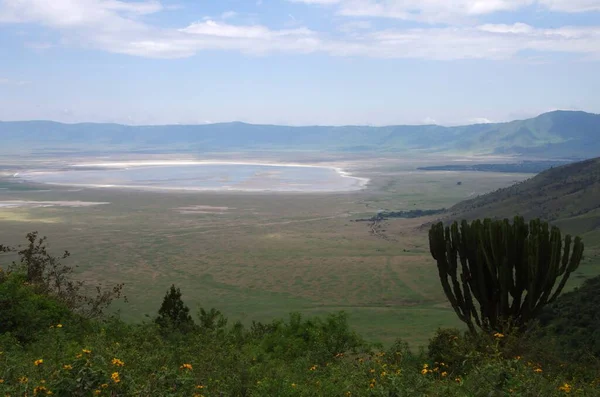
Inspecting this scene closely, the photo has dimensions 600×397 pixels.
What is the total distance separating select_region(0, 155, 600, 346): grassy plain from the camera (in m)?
31.5

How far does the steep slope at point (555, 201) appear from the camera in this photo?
50.1 m

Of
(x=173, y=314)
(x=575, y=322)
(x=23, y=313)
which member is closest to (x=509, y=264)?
(x=575, y=322)

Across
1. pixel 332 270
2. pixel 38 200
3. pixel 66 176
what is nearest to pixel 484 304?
pixel 332 270

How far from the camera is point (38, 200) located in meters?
75.9

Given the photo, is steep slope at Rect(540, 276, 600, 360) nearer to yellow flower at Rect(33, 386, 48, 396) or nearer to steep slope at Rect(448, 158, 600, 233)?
yellow flower at Rect(33, 386, 48, 396)

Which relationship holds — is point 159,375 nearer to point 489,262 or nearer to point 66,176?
point 489,262

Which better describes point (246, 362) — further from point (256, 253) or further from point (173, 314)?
point (256, 253)

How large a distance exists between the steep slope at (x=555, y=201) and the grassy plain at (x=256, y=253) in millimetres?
7124

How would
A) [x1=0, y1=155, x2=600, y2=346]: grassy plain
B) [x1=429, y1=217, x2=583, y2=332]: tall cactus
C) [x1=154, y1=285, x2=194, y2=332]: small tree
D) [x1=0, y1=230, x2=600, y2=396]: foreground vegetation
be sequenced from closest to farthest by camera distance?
1. [x1=0, y1=230, x2=600, y2=396]: foreground vegetation
2. [x1=429, y1=217, x2=583, y2=332]: tall cactus
3. [x1=154, y1=285, x2=194, y2=332]: small tree
4. [x1=0, y1=155, x2=600, y2=346]: grassy plain

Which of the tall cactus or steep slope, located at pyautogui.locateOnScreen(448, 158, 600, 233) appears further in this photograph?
steep slope, located at pyautogui.locateOnScreen(448, 158, 600, 233)

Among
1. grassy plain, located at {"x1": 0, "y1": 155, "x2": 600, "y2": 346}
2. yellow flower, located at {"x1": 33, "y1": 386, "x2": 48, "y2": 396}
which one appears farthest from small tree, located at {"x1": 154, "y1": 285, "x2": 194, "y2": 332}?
yellow flower, located at {"x1": 33, "y1": 386, "x2": 48, "y2": 396}

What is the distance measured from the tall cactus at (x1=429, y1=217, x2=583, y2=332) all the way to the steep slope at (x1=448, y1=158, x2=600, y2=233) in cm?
3367

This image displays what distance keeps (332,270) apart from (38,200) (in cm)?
4797

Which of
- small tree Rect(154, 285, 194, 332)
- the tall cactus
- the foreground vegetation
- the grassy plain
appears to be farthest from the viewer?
the grassy plain
